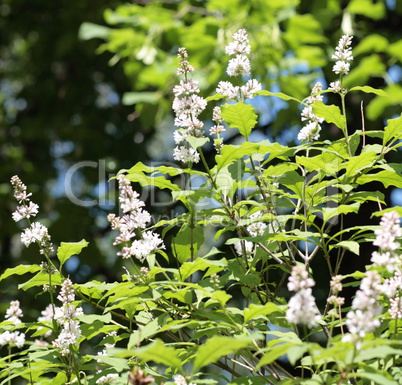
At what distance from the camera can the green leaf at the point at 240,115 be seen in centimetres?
185

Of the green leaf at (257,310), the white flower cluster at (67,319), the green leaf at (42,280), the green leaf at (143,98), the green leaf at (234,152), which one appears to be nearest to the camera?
the green leaf at (257,310)

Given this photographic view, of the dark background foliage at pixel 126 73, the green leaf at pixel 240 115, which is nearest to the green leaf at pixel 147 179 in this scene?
the green leaf at pixel 240 115

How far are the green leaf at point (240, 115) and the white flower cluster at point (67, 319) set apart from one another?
2.49 feet

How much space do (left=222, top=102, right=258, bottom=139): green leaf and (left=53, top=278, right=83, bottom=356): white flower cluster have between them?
29.9 inches

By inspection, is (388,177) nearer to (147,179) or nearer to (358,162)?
(358,162)

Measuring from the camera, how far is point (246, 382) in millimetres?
1639

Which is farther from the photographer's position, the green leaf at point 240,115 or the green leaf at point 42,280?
the green leaf at point 42,280

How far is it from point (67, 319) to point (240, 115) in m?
0.90

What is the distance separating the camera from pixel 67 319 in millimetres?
1883

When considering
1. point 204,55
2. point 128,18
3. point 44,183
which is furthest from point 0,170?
point 204,55

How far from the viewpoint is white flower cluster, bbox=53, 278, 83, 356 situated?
1842 millimetres

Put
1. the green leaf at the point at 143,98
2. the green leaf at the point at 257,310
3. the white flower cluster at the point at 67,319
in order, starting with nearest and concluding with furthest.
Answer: the green leaf at the point at 257,310 → the white flower cluster at the point at 67,319 → the green leaf at the point at 143,98

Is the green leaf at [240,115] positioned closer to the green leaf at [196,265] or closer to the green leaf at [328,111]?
the green leaf at [328,111]

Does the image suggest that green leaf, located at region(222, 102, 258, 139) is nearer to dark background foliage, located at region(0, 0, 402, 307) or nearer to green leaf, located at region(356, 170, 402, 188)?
green leaf, located at region(356, 170, 402, 188)
